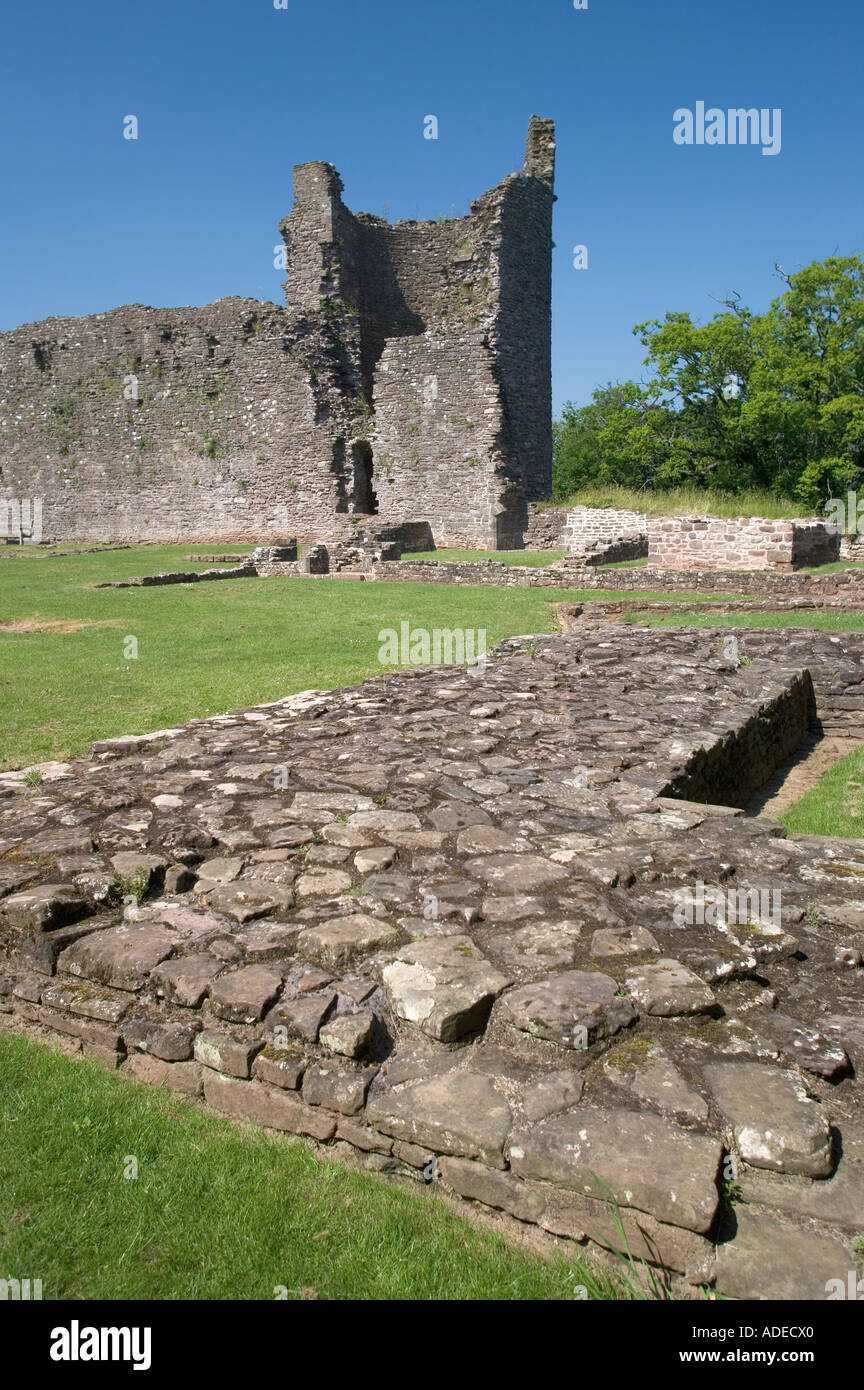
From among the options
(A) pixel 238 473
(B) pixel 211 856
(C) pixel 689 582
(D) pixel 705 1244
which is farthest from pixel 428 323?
(D) pixel 705 1244

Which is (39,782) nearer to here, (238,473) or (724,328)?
(238,473)

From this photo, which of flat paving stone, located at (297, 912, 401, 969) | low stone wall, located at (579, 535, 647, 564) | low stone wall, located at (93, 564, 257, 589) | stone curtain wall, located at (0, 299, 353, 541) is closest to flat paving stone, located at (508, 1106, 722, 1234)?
flat paving stone, located at (297, 912, 401, 969)

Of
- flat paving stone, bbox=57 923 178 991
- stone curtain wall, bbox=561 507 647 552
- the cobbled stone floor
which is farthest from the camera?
stone curtain wall, bbox=561 507 647 552

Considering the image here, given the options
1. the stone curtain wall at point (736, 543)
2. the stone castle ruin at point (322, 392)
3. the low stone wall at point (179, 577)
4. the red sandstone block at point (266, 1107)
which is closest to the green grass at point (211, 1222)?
the red sandstone block at point (266, 1107)

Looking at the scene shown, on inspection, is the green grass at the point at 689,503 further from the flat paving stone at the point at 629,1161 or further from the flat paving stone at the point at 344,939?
the flat paving stone at the point at 629,1161

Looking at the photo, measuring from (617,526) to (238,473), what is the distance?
1292 centimetres

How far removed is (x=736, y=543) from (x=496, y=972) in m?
17.8

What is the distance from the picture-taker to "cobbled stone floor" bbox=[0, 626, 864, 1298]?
2.49 m

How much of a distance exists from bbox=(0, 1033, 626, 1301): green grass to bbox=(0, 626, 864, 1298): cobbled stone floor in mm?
122

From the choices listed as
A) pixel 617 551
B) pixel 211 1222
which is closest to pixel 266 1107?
pixel 211 1222

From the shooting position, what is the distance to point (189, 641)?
12.5 metres

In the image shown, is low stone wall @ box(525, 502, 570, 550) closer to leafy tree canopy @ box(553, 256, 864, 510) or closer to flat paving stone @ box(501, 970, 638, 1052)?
leafy tree canopy @ box(553, 256, 864, 510)

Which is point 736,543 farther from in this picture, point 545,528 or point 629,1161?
point 629,1161

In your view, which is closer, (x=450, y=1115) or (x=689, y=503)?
(x=450, y=1115)
